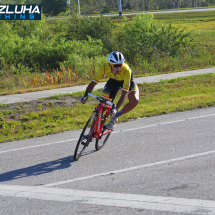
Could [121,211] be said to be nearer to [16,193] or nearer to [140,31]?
[16,193]

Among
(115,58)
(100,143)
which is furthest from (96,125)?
(115,58)

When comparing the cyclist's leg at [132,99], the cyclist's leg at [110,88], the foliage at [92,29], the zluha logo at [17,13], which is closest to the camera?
the cyclist's leg at [132,99]

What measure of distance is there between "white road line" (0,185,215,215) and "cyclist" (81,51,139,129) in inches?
70.3

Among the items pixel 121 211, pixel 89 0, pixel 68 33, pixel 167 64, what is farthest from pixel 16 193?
pixel 89 0

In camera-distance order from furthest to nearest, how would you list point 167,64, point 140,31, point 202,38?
point 202,38 < point 140,31 < point 167,64

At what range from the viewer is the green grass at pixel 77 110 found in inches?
341

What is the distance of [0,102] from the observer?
11.4 meters

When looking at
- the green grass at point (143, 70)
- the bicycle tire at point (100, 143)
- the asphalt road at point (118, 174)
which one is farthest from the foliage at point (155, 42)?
the bicycle tire at point (100, 143)

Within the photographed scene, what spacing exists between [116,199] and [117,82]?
292 centimetres

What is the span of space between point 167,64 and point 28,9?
27.6m

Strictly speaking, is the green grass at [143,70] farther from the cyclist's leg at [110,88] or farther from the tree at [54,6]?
the tree at [54,6]

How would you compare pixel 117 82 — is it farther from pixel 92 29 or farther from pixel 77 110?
pixel 92 29

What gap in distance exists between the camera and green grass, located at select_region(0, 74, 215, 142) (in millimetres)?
8672

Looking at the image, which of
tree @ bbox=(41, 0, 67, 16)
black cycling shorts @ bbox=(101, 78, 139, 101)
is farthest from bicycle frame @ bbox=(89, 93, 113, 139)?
tree @ bbox=(41, 0, 67, 16)
